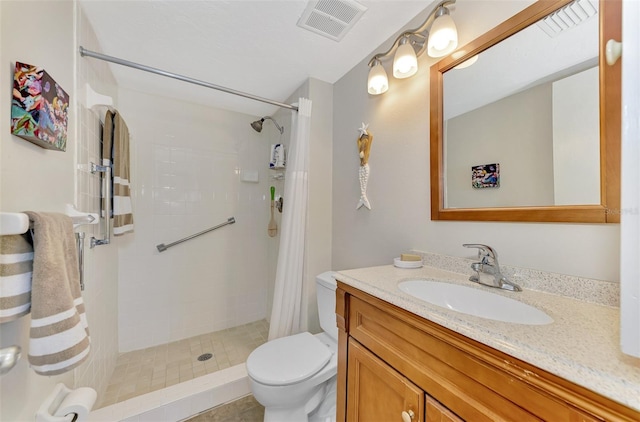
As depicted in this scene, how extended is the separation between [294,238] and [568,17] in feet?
5.26

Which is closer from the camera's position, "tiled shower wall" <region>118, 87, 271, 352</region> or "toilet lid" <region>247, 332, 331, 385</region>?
"toilet lid" <region>247, 332, 331, 385</region>

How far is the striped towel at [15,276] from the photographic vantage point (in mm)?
545

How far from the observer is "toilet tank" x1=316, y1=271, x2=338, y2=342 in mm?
1453

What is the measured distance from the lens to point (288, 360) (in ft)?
4.12

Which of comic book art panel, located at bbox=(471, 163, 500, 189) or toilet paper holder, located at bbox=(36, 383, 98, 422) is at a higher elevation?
comic book art panel, located at bbox=(471, 163, 500, 189)

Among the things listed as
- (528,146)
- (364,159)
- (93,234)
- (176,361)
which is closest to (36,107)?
(93,234)

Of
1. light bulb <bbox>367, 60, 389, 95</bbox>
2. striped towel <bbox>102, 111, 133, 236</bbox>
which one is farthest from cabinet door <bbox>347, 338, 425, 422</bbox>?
striped towel <bbox>102, 111, 133, 236</bbox>

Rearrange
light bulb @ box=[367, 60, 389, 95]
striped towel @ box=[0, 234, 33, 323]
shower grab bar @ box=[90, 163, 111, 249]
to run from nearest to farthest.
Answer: striped towel @ box=[0, 234, 33, 323]
light bulb @ box=[367, 60, 389, 95]
shower grab bar @ box=[90, 163, 111, 249]

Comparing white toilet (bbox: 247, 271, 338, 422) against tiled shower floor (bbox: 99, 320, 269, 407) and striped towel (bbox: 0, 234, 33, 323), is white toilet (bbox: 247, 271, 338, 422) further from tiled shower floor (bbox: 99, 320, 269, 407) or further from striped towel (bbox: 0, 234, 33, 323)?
striped towel (bbox: 0, 234, 33, 323)

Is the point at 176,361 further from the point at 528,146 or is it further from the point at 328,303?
the point at 528,146

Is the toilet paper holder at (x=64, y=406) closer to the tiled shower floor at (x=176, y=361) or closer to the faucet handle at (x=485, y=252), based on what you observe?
the tiled shower floor at (x=176, y=361)

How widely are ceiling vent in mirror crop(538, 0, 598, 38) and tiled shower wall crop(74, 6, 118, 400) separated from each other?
1.98 m

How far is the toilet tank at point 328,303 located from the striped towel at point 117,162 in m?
1.39

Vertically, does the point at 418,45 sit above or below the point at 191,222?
above
